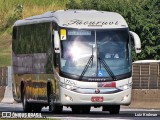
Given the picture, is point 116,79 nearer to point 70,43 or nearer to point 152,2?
point 70,43

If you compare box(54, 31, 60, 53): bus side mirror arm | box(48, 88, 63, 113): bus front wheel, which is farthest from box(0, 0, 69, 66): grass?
box(54, 31, 60, 53): bus side mirror arm

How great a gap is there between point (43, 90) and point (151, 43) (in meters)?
27.2

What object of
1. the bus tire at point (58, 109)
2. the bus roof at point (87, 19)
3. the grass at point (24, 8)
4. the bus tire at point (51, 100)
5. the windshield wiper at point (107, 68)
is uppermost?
the bus roof at point (87, 19)

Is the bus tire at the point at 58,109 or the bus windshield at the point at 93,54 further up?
the bus windshield at the point at 93,54

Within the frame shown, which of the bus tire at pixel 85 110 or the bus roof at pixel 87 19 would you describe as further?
the bus tire at pixel 85 110

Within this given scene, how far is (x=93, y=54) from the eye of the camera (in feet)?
107

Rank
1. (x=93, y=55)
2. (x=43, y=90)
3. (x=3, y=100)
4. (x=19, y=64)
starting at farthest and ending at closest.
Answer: (x=3, y=100) → (x=19, y=64) → (x=43, y=90) → (x=93, y=55)

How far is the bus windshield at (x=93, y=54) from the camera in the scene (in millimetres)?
32500

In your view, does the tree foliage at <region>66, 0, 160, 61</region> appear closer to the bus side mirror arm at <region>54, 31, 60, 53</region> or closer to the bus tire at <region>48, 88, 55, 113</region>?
the bus tire at <region>48, 88, 55, 113</region>

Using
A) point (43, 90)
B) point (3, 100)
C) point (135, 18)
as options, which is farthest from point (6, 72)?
point (43, 90)

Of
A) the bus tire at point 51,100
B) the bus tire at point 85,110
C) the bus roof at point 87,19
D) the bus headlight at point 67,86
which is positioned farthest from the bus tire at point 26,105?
the bus headlight at point 67,86

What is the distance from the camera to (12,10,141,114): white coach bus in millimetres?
32406

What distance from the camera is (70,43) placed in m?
32.8

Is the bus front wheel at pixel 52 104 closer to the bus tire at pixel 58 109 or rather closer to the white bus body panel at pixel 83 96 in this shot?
the bus tire at pixel 58 109
